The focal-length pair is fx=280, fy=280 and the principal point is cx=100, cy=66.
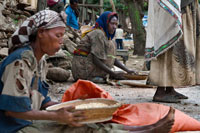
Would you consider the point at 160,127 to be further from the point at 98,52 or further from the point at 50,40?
the point at 98,52

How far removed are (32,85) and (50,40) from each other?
356mm

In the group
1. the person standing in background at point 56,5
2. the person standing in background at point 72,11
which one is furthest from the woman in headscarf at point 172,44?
the person standing in background at point 72,11

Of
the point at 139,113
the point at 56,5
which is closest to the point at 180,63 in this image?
the point at 139,113

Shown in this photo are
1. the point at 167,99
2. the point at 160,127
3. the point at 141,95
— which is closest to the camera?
the point at 160,127

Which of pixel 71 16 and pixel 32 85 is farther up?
pixel 71 16

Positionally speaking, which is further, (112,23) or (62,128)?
(112,23)

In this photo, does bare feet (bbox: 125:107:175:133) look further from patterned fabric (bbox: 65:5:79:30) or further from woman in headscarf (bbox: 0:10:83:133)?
patterned fabric (bbox: 65:5:79:30)

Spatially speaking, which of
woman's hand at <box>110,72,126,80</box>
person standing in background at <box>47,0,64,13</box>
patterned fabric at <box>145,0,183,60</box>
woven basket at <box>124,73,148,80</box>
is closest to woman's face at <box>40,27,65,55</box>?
patterned fabric at <box>145,0,183,60</box>

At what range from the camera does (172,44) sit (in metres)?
3.60

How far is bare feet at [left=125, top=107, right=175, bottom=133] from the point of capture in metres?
2.21

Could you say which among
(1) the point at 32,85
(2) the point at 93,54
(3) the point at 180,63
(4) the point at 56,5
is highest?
(4) the point at 56,5

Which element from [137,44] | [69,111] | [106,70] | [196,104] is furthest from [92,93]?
[137,44]

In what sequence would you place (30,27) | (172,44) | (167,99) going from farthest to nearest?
(167,99), (172,44), (30,27)

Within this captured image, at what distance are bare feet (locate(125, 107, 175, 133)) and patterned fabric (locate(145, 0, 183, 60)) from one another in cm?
155
